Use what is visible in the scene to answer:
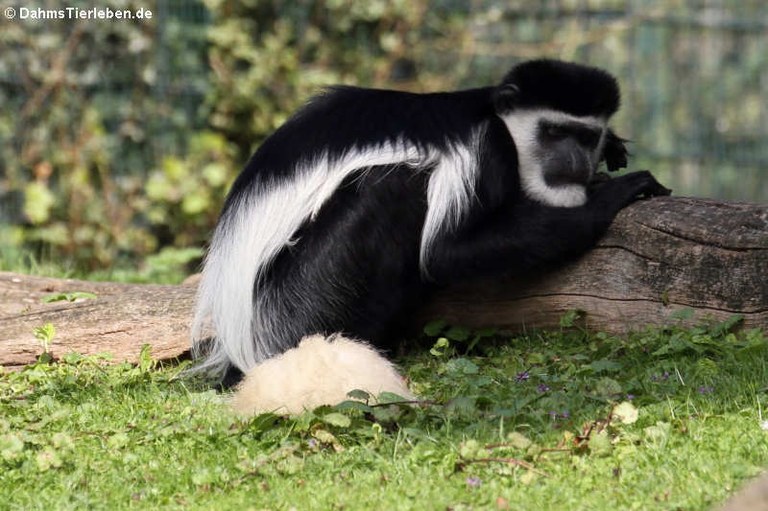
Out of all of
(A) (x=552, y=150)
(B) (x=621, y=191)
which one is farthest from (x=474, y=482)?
(A) (x=552, y=150)

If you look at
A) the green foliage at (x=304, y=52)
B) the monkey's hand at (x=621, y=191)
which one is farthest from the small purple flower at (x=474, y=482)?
the green foliage at (x=304, y=52)

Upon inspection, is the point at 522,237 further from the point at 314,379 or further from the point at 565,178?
the point at 314,379

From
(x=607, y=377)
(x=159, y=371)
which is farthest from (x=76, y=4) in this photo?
(x=607, y=377)

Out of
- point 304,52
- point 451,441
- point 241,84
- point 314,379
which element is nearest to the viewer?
point 451,441

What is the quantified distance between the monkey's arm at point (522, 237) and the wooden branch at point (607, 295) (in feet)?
0.23

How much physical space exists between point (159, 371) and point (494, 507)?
176cm

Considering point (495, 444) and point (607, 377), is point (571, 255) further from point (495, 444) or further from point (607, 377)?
point (495, 444)

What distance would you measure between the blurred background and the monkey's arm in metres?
2.88

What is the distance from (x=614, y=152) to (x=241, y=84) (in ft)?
10.9

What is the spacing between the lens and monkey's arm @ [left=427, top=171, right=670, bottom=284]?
339 centimetres

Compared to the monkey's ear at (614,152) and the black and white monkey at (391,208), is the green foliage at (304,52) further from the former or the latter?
the black and white monkey at (391,208)

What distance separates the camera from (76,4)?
6520mm

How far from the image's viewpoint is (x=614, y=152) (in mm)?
3982

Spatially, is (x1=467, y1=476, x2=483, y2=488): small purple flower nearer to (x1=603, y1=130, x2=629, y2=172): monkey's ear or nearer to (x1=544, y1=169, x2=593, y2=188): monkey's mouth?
(x1=544, y1=169, x2=593, y2=188): monkey's mouth
